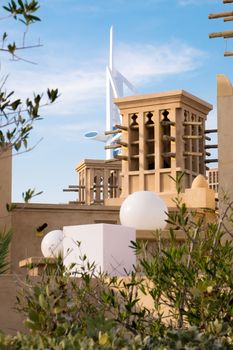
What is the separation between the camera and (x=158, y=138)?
2803 centimetres

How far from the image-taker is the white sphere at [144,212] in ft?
46.6

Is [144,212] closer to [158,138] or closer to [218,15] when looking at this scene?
[218,15]

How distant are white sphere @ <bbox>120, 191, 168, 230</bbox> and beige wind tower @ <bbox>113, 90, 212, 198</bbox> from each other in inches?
481

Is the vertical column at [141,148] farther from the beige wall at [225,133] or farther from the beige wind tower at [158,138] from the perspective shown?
the beige wall at [225,133]

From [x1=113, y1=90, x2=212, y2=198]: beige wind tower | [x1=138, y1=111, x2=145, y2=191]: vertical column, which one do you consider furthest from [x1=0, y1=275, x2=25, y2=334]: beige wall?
[x1=138, y1=111, x2=145, y2=191]: vertical column

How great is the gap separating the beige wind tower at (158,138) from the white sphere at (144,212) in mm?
12213

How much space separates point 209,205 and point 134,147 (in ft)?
24.0

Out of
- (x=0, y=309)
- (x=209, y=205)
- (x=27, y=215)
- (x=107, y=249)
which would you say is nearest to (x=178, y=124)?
(x=209, y=205)

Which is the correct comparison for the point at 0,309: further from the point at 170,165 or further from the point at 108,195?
the point at 108,195

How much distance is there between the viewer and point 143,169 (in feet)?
92.7

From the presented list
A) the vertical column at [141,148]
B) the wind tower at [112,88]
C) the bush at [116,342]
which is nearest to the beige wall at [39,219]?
the vertical column at [141,148]

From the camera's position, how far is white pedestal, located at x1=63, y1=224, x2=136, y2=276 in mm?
10816

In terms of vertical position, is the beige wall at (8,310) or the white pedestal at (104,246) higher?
the white pedestal at (104,246)

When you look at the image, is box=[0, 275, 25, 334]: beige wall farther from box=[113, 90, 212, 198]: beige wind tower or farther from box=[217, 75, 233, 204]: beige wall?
box=[113, 90, 212, 198]: beige wind tower
